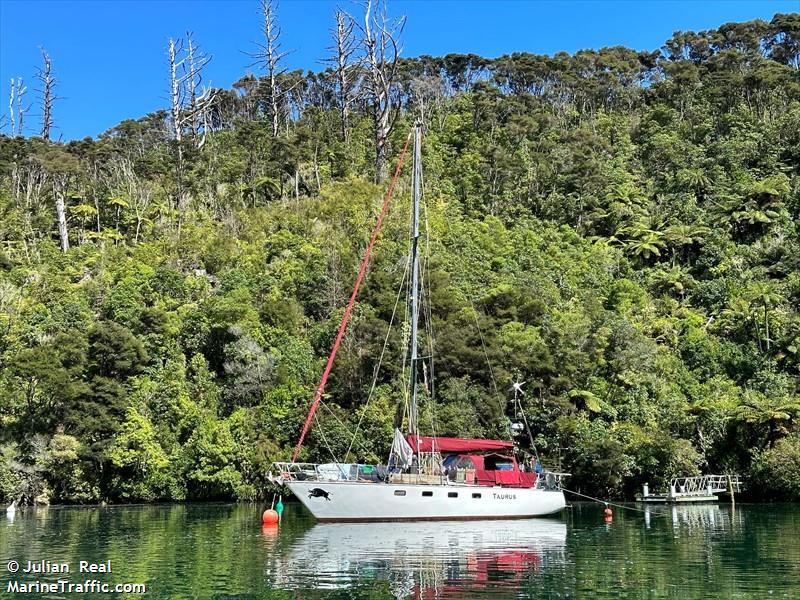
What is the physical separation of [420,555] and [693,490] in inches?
1022

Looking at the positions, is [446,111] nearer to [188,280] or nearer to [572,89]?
[572,89]

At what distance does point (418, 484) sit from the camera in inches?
1168

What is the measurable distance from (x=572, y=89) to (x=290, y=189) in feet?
135

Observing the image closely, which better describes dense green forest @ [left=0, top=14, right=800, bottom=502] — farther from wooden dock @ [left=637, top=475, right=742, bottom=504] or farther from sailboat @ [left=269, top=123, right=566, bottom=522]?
sailboat @ [left=269, top=123, right=566, bottom=522]

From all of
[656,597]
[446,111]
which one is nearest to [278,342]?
[656,597]

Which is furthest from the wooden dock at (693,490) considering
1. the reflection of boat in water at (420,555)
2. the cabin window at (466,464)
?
the cabin window at (466,464)

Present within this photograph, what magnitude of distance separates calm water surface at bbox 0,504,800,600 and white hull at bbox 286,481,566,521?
561 mm

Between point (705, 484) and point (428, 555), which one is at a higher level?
point (705, 484)

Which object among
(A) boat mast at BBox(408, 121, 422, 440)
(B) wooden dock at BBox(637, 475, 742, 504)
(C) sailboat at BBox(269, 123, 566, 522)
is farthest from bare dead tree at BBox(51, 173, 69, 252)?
(B) wooden dock at BBox(637, 475, 742, 504)

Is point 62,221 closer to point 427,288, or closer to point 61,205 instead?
point 61,205

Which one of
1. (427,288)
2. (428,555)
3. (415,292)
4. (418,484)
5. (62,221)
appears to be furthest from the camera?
(62,221)

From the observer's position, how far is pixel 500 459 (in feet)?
111

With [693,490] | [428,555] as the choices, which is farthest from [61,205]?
[428,555]

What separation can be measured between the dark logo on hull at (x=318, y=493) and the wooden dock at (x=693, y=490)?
2010cm
